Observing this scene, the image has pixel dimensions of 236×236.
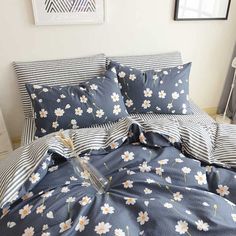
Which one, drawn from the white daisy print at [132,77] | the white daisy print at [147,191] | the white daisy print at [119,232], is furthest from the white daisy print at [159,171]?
the white daisy print at [132,77]

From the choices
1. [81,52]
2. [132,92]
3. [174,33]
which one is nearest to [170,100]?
[132,92]

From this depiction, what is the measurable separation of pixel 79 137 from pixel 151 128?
36 cm

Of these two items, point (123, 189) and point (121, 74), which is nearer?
point (123, 189)

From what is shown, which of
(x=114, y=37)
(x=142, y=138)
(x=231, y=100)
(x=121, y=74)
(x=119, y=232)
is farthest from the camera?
(x=231, y=100)

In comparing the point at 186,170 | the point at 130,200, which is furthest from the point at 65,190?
the point at 186,170

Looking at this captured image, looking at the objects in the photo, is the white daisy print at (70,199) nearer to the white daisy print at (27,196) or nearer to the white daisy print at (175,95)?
the white daisy print at (27,196)

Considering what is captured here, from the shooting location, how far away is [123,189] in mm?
940

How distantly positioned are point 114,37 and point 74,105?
2.27ft

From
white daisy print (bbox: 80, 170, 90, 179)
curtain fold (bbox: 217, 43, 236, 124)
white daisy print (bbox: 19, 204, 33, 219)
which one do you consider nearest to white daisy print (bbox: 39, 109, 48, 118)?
white daisy print (bbox: 80, 170, 90, 179)

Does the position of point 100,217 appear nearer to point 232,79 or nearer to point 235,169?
point 235,169

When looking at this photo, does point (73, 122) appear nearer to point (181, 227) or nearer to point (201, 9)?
point (181, 227)

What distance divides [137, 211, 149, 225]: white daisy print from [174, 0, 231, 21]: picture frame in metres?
1.54

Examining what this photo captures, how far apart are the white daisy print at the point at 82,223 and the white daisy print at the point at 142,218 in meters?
0.18

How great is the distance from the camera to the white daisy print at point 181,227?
2.48ft
